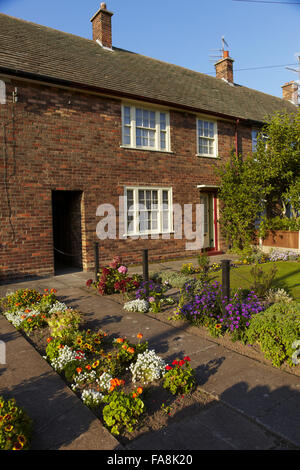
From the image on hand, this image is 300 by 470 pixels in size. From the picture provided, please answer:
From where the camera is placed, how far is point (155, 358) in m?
3.72

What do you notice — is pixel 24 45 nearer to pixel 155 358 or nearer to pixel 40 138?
pixel 40 138

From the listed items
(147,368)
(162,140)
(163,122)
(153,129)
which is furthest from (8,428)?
(163,122)

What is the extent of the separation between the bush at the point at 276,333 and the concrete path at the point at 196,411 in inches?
9.1

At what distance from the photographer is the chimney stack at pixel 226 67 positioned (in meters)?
18.2

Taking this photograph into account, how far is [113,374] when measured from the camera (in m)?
3.66

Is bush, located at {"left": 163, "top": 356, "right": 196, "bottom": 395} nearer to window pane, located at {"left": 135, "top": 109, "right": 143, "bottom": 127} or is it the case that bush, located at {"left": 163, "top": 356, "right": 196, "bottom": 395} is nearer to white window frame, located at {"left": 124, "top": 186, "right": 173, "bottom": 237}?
white window frame, located at {"left": 124, "top": 186, "right": 173, "bottom": 237}

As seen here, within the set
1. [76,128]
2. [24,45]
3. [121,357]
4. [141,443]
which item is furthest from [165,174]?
[141,443]

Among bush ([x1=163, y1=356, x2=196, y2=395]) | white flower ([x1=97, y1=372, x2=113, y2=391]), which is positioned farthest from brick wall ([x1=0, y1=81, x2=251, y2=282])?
bush ([x1=163, y1=356, x2=196, y2=395])

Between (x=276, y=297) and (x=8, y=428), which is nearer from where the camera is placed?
(x=8, y=428)

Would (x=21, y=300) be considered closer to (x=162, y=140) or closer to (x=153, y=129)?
(x=153, y=129)


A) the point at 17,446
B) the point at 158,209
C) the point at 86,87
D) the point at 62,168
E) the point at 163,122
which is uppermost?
the point at 86,87

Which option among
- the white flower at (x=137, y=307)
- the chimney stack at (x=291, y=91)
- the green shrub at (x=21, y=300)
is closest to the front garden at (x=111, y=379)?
the green shrub at (x=21, y=300)

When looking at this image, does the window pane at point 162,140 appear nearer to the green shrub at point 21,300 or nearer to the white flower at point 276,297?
the white flower at point 276,297

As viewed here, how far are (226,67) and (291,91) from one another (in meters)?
7.38
